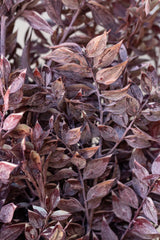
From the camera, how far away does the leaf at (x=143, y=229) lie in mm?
277

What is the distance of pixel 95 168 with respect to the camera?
11.3 inches

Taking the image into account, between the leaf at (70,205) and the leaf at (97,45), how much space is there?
0.12 metres

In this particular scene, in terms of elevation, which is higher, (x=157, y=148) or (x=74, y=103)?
(x=74, y=103)

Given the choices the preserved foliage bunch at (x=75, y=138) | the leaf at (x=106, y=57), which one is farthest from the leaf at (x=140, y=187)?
the leaf at (x=106, y=57)

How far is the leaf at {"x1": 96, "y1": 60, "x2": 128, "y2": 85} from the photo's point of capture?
0.87 feet

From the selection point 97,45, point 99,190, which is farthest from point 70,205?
point 97,45

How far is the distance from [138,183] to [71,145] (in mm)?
65

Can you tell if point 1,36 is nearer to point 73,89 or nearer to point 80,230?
point 73,89

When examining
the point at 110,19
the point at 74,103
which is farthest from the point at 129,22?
the point at 74,103

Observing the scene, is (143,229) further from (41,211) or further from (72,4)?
(72,4)

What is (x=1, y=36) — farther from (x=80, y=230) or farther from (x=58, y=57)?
(x=80, y=230)

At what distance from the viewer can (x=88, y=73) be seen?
0.91ft

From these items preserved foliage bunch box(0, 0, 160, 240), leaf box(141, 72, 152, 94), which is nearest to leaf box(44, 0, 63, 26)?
preserved foliage bunch box(0, 0, 160, 240)

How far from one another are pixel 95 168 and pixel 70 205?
4 centimetres
